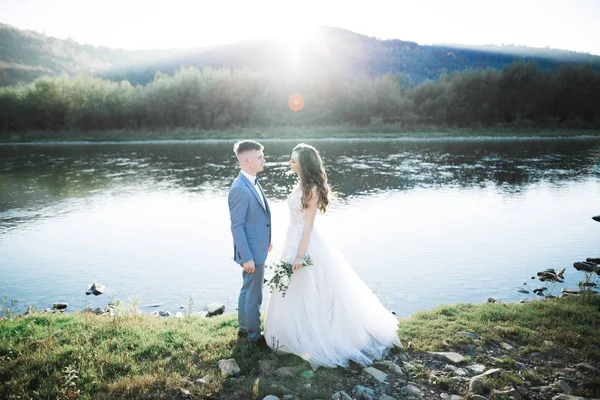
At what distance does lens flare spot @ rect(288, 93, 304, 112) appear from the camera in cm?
A: 6581

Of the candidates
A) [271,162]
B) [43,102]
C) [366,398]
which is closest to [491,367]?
[366,398]

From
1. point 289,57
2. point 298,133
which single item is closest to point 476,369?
point 298,133

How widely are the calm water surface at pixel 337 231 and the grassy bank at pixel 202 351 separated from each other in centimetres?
199

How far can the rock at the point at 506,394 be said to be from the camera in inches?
159

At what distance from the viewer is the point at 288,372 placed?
4523 mm

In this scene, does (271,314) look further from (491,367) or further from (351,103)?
(351,103)

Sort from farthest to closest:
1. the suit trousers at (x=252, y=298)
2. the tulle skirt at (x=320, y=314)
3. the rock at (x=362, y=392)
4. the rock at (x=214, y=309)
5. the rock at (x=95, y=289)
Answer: the rock at (x=95, y=289)
the rock at (x=214, y=309)
the suit trousers at (x=252, y=298)
the tulle skirt at (x=320, y=314)
the rock at (x=362, y=392)

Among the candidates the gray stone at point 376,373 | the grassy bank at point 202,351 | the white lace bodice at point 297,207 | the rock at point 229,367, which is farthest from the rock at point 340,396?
the white lace bodice at point 297,207

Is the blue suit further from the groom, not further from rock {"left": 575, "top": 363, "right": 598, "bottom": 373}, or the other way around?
rock {"left": 575, "top": 363, "right": 598, "bottom": 373}

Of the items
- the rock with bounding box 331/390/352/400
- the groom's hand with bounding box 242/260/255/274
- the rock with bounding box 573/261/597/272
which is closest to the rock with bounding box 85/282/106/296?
the groom's hand with bounding box 242/260/255/274

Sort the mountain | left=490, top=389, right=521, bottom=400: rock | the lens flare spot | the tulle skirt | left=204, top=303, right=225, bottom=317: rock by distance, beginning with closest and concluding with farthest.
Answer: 1. left=490, top=389, right=521, bottom=400: rock
2. the tulle skirt
3. left=204, top=303, right=225, bottom=317: rock
4. the lens flare spot
5. the mountain

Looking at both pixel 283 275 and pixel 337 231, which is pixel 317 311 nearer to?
pixel 283 275

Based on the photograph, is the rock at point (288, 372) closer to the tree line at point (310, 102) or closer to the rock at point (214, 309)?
the rock at point (214, 309)

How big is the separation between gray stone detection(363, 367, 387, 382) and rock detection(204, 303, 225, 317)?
12.0ft
